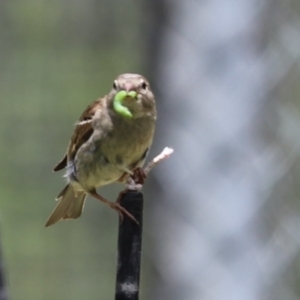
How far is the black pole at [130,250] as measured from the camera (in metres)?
0.93

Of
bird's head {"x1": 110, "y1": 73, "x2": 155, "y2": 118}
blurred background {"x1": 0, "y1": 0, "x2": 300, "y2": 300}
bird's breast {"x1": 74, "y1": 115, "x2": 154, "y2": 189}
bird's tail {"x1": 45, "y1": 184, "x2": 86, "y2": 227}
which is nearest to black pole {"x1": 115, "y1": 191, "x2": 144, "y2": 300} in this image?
bird's head {"x1": 110, "y1": 73, "x2": 155, "y2": 118}

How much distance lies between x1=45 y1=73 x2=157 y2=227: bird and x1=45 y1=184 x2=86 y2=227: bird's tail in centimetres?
9

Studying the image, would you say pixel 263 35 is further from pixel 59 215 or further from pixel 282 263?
pixel 59 215

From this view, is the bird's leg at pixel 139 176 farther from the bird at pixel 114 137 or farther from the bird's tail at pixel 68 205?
the bird's tail at pixel 68 205

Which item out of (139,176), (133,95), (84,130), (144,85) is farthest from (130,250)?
(84,130)

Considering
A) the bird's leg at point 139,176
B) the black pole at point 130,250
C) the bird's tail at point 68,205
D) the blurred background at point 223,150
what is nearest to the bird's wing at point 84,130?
the bird's tail at point 68,205

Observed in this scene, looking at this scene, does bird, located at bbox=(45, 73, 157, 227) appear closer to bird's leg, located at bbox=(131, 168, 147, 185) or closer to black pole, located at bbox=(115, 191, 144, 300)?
bird's leg, located at bbox=(131, 168, 147, 185)

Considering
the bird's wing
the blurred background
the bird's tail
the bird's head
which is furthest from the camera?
the blurred background

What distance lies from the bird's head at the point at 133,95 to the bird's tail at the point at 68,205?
0.36m

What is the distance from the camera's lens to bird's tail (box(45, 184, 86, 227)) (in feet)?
5.59

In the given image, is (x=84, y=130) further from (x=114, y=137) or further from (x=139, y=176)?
(x=139, y=176)

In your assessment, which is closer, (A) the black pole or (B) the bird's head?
(A) the black pole

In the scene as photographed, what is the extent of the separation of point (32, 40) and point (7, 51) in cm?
11

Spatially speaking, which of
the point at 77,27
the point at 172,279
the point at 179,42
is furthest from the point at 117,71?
the point at 172,279
